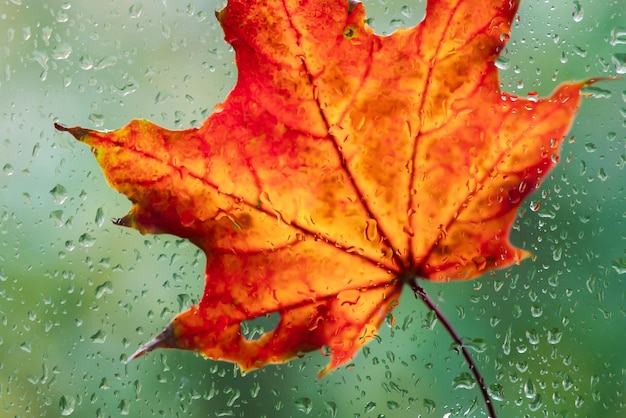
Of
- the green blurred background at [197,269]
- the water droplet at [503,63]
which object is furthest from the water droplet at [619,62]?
the water droplet at [503,63]

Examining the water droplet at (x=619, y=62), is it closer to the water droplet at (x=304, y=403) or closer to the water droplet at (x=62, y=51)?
the water droplet at (x=304, y=403)

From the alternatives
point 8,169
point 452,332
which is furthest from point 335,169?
point 8,169

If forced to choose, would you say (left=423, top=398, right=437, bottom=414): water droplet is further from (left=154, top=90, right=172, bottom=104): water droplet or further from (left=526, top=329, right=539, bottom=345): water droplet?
(left=154, top=90, right=172, bottom=104): water droplet

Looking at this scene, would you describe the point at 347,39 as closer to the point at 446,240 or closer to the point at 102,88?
the point at 446,240

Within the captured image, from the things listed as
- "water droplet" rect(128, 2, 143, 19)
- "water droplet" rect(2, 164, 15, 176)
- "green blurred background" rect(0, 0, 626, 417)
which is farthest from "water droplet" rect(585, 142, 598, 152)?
"water droplet" rect(2, 164, 15, 176)

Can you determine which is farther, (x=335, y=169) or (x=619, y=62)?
(x=619, y=62)

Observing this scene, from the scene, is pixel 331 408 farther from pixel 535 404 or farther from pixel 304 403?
pixel 535 404

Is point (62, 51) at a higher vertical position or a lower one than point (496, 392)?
higher
